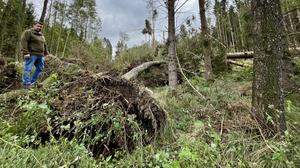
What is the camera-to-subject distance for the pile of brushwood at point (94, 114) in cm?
331

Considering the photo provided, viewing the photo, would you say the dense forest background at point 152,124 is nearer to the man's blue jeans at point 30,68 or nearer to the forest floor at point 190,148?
the forest floor at point 190,148

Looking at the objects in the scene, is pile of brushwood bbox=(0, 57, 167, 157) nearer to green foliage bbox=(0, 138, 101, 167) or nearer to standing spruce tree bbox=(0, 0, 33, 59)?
green foliage bbox=(0, 138, 101, 167)

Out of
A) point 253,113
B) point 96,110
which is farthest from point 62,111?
point 253,113

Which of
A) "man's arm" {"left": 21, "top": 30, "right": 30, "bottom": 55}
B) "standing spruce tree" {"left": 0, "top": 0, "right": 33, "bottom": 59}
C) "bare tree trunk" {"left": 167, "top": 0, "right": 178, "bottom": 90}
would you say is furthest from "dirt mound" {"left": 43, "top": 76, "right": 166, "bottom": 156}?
"standing spruce tree" {"left": 0, "top": 0, "right": 33, "bottom": 59}

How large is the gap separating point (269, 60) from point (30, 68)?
17.8 feet

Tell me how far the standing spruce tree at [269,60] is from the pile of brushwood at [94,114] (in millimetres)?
1458

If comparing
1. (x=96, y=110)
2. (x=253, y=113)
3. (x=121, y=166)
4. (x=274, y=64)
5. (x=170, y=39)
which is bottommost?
(x=121, y=166)

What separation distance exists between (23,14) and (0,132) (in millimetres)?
14554

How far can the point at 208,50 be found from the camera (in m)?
9.26

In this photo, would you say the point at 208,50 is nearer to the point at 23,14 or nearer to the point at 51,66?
the point at 51,66

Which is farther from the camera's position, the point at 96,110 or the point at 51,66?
the point at 51,66

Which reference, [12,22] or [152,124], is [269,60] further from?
[12,22]

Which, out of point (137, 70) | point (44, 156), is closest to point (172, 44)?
point (137, 70)

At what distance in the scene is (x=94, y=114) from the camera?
3475 millimetres
